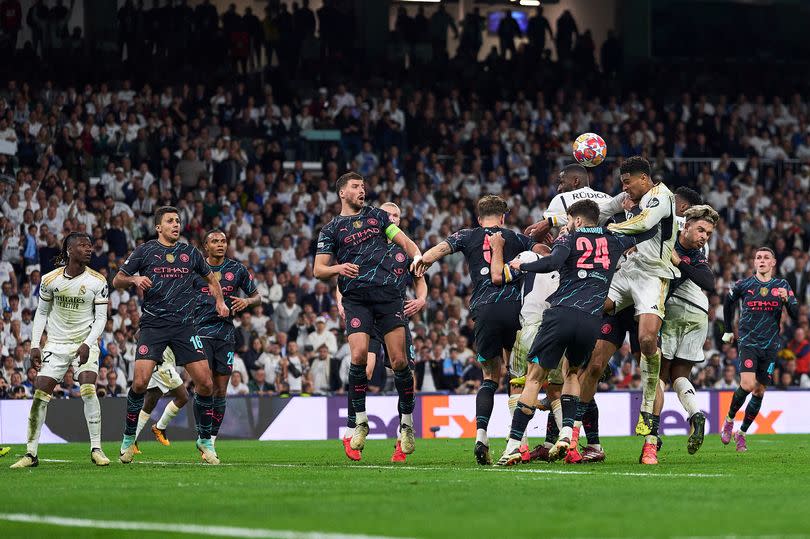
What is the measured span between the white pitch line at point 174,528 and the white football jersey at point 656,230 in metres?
6.39

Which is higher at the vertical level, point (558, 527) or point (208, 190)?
point (208, 190)

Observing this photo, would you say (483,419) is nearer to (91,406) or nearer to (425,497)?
Answer: (425,497)

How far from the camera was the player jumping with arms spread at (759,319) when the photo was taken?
58.2 ft

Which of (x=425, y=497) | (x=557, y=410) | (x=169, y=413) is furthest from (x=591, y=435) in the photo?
(x=169, y=413)

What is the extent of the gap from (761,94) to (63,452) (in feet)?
83.0

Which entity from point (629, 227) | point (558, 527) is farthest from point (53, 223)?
point (558, 527)

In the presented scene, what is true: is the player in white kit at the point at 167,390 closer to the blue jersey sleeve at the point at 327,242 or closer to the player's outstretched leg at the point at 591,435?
the blue jersey sleeve at the point at 327,242

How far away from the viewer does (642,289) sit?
1357cm

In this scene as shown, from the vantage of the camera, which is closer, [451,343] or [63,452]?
[63,452]

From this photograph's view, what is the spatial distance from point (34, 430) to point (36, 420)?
136mm

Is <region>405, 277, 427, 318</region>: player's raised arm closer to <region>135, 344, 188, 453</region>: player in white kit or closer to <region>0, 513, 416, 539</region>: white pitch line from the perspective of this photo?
<region>0, 513, 416, 539</region>: white pitch line

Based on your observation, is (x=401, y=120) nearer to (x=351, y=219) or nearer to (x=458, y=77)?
(x=458, y=77)

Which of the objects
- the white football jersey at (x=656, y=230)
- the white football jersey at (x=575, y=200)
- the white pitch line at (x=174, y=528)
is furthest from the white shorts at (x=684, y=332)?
the white pitch line at (x=174, y=528)

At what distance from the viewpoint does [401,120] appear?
105 feet
